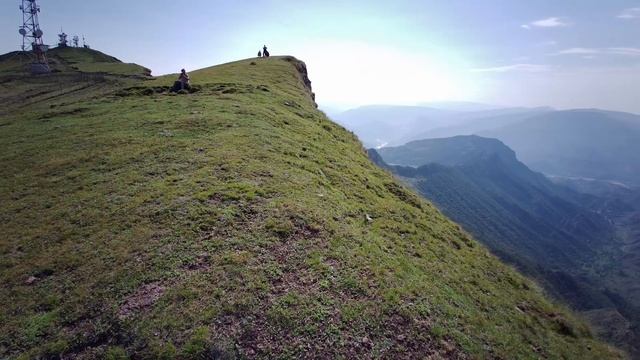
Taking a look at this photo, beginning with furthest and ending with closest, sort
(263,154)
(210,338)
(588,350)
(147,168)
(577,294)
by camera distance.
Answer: (577,294)
(263,154)
(147,168)
(588,350)
(210,338)

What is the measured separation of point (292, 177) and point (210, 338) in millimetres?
12275

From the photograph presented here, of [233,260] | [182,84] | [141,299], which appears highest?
[182,84]

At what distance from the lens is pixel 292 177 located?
22.3m

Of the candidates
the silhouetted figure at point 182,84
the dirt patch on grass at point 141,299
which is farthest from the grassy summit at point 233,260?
the silhouetted figure at point 182,84

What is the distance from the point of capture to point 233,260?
46.7ft

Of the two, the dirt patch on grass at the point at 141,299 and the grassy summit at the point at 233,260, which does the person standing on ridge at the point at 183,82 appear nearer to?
the grassy summit at the point at 233,260

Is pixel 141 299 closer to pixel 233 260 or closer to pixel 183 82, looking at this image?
pixel 233 260

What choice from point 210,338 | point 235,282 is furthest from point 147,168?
point 210,338

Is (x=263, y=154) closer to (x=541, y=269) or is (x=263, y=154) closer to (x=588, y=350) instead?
(x=588, y=350)

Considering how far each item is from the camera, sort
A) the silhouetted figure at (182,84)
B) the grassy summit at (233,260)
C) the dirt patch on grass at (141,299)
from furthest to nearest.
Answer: the silhouetted figure at (182,84) < the dirt patch on grass at (141,299) < the grassy summit at (233,260)

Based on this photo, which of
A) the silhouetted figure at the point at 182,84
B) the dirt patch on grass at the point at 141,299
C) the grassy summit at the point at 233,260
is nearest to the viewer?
the grassy summit at the point at 233,260

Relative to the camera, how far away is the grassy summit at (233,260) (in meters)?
11.9

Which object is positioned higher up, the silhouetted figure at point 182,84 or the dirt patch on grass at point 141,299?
the silhouetted figure at point 182,84

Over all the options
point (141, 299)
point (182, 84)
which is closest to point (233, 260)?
point (141, 299)
